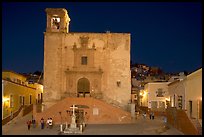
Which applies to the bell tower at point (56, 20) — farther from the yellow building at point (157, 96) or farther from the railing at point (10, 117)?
the yellow building at point (157, 96)

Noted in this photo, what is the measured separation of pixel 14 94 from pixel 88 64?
30.1 feet

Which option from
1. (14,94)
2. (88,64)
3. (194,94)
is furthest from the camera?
(88,64)

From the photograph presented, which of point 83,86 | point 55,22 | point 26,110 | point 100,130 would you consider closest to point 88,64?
point 83,86

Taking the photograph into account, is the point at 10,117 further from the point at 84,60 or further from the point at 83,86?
the point at 84,60

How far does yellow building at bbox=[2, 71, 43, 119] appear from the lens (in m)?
30.5

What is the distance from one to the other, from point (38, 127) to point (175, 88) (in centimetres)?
1626

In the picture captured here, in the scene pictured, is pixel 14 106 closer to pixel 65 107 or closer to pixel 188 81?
pixel 65 107

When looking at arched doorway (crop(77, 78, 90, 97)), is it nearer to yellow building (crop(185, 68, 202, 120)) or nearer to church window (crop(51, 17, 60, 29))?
church window (crop(51, 17, 60, 29))

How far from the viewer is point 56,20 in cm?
3741

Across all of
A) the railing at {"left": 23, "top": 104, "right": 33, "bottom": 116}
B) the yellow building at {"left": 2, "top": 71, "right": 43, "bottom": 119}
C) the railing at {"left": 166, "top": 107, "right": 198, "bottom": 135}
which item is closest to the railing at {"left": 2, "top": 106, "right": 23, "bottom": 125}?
the yellow building at {"left": 2, "top": 71, "right": 43, "bottom": 119}

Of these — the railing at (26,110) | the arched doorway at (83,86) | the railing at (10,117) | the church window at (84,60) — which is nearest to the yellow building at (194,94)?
the arched doorway at (83,86)

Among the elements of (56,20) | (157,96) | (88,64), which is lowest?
(157,96)

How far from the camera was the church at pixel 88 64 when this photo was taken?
35.8m

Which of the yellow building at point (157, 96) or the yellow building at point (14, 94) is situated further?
the yellow building at point (157, 96)
